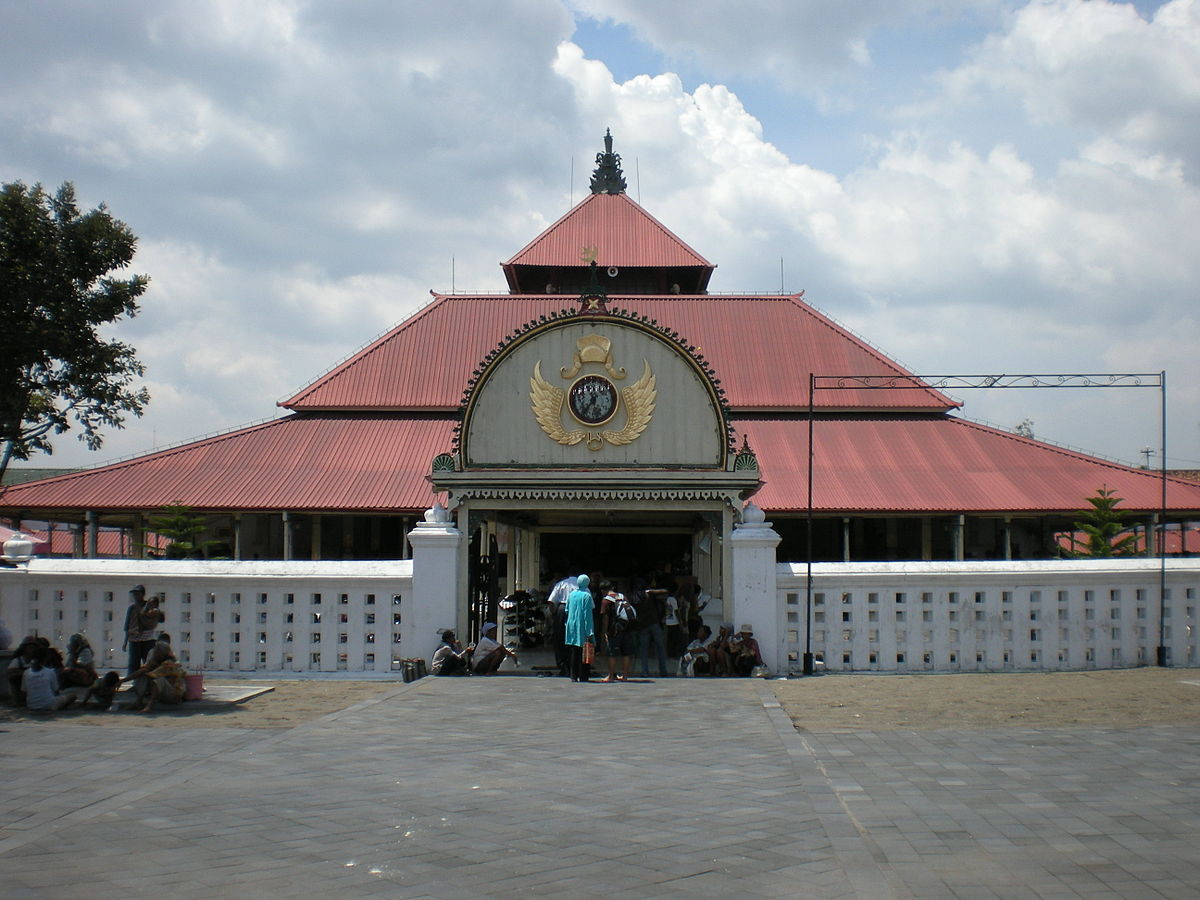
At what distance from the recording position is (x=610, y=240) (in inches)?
1550

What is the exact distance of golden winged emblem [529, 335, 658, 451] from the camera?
15391 mm

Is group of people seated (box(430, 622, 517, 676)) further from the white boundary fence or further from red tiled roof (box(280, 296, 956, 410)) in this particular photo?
red tiled roof (box(280, 296, 956, 410))

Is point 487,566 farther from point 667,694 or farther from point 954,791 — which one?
point 954,791

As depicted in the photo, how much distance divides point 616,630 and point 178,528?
16.5 metres

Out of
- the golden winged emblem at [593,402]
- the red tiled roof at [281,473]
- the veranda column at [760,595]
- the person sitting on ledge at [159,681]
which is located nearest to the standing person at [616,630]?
the veranda column at [760,595]

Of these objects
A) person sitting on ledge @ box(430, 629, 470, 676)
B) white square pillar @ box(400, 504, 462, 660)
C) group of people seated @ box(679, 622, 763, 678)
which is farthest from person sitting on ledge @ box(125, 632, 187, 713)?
group of people seated @ box(679, 622, 763, 678)

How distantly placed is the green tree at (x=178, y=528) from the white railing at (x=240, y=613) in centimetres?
1273

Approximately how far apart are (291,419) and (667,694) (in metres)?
22.1

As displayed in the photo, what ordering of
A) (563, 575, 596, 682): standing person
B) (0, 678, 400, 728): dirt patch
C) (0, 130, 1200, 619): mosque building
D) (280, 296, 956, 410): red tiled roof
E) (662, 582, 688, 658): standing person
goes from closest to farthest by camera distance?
(0, 678, 400, 728): dirt patch
(563, 575, 596, 682): standing person
(662, 582, 688, 658): standing person
(0, 130, 1200, 619): mosque building
(280, 296, 956, 410): red tiled roof

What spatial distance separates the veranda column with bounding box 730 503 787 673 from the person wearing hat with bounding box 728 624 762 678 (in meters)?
0.19

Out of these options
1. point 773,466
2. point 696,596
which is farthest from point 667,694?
point 773,466

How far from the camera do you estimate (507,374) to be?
15.6 meters

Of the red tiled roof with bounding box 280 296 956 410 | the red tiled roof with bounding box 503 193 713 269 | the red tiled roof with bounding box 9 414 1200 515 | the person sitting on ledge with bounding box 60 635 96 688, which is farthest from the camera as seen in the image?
the red tiled roof with bounding box 503 193 713 269

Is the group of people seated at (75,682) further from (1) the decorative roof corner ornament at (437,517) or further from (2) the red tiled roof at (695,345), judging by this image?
(2) the red tiled roof at (695,345)
